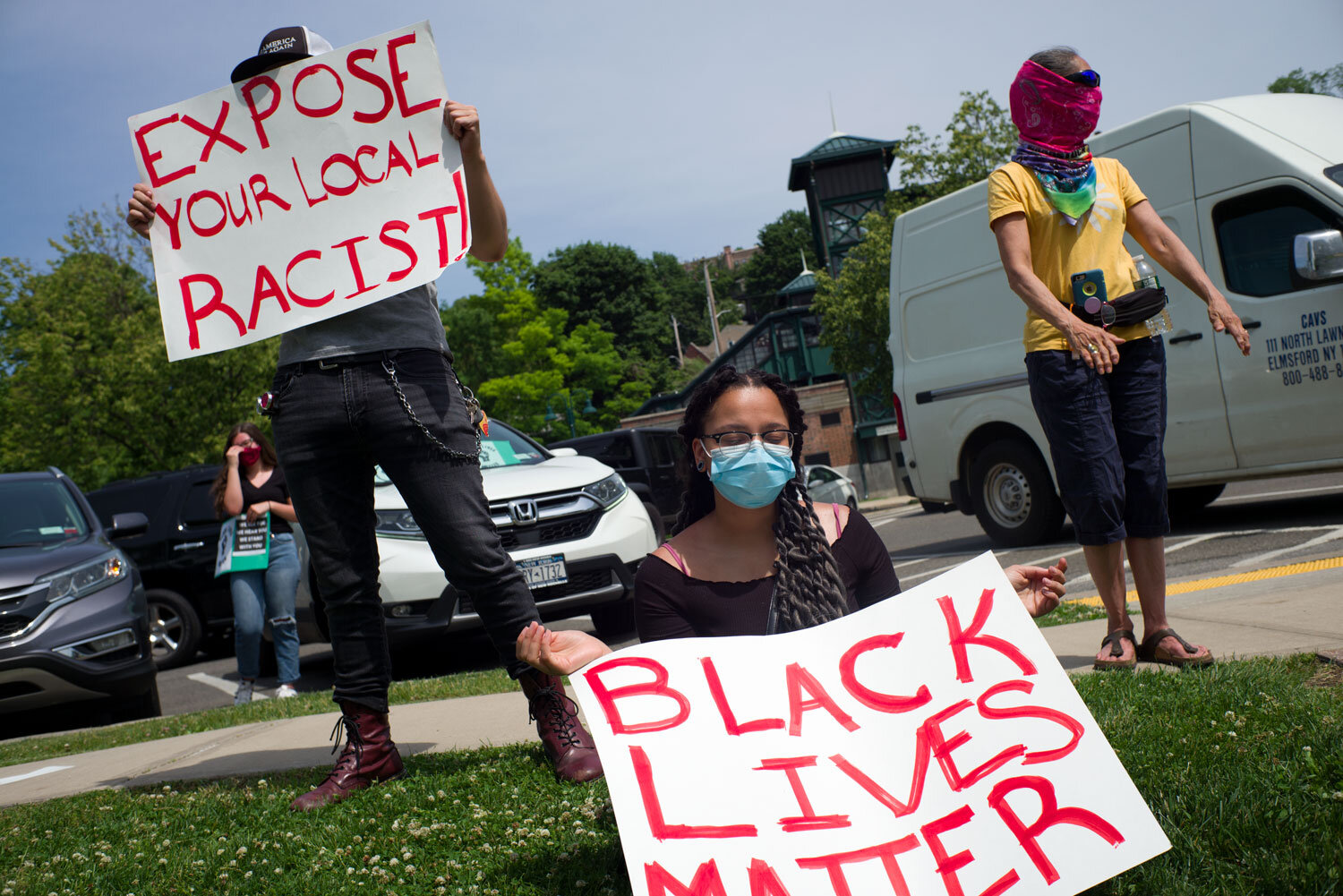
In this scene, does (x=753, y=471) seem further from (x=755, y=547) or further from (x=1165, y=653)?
(x=1165, y=653)

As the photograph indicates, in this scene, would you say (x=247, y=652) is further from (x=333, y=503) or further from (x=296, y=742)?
(x=333, y=503)

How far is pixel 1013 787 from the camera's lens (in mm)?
1864

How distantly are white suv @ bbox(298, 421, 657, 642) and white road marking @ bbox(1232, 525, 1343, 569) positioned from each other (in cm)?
359

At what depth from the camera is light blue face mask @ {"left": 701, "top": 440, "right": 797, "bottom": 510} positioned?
2.41m

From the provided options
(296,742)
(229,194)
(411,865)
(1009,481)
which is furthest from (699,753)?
(1009,481)

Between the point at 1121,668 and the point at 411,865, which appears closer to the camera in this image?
the point at 411,865

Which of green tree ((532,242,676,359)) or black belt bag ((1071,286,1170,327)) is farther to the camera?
green tree ((532,242,676,359))

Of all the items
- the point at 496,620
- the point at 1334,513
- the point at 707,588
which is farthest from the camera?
the point at 1334,513

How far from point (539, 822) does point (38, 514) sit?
611 cm

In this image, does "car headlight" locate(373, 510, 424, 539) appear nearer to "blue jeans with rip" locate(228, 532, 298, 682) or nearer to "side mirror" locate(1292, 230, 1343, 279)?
Answer: "blue jeans with rip" locate(228, 532, 298, 682)

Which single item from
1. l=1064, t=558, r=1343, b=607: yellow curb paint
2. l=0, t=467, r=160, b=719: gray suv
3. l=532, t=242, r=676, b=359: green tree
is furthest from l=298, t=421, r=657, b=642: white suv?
l=532, t=242, r=676, b=359: green tree

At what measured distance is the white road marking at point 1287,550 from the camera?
21.0 ft

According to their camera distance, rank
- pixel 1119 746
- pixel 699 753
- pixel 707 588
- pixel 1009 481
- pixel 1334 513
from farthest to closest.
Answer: pixel 1009 481 < pixel 1334 513 < pixel 1119 746 < pixel 707 588 < pixel 699 753

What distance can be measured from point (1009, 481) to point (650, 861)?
7671mm
